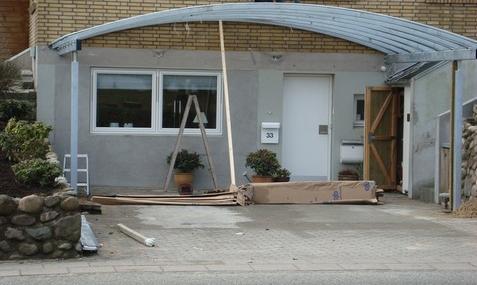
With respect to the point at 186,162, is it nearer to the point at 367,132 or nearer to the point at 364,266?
the point at 367,132

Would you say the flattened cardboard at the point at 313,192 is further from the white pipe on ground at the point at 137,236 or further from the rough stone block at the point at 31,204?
the rough stone block at the point at 31,204

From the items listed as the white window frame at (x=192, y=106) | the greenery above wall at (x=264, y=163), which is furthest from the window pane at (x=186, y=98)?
the greenery above wall at (x=264, y=163)

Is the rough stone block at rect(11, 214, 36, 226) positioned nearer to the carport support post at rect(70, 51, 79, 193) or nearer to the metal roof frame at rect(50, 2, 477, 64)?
the carport support post at rect(70, 51, 79, 193)

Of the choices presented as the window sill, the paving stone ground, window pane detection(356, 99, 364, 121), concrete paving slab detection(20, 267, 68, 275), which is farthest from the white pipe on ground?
window pane detection(356, 99, 364, 121)

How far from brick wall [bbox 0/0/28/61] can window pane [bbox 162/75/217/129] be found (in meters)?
4.74

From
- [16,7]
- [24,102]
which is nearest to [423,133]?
[24,102]

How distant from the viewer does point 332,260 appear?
8758mm

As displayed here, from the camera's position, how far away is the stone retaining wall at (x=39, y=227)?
8469 mm

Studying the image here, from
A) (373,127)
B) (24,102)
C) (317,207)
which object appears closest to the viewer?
(317,207)

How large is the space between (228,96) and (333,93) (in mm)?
2335

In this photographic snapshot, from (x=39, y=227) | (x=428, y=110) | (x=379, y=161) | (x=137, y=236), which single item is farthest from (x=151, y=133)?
(x=39, y=227)

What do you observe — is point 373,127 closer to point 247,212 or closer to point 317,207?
point 317,207

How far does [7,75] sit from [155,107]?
3031 mm

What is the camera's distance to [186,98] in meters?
15.7
